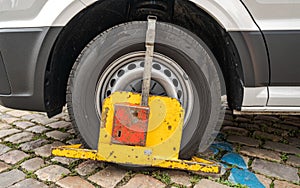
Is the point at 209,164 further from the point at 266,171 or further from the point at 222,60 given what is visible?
the point at 222,60

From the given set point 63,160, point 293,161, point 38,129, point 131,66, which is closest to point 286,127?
point 293,161

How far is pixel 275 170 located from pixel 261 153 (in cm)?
26

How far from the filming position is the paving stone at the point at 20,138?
2.50m

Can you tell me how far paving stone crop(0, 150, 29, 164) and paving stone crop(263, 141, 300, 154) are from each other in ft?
6.02

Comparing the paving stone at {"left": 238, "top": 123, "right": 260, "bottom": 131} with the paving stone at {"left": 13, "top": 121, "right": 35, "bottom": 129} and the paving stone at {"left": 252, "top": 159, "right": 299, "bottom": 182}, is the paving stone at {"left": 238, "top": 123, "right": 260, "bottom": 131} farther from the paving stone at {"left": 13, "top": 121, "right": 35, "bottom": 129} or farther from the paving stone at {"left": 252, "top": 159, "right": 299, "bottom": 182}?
the paving stone at {"left": 13, "top": 121, "right": 35, "bottom": 129}

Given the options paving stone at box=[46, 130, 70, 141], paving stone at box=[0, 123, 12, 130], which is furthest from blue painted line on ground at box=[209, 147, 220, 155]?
paving stone at box=[0, 123, 12, 130]

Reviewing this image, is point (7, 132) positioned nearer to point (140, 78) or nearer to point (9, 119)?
point (9, 119)

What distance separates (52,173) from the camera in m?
1.99

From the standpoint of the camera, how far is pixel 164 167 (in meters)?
1.93

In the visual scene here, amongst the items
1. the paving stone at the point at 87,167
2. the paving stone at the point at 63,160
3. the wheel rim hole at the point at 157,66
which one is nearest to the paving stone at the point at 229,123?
the wheel rim hole at the point at 157,66

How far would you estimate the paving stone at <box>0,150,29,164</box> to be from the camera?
2.15 metres

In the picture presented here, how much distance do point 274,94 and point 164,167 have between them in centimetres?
80

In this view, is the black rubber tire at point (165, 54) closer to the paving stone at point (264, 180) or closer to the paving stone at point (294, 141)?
the paving stone at point (264, 180)

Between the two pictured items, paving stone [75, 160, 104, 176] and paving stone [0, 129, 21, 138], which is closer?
paving stone [75, 160, 104, 176]
